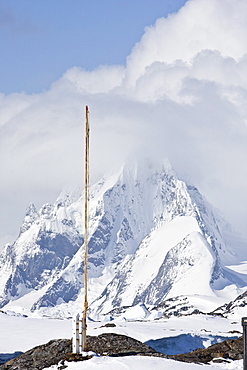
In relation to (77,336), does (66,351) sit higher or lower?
lower

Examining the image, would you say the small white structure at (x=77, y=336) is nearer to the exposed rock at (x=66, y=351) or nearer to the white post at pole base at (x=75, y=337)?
the white post at pole base at (x=75, y=337)

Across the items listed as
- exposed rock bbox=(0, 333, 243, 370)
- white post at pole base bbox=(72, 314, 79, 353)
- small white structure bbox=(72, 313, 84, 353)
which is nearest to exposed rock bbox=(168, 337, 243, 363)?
exposed rock bbox=(0, 333, 243, 370)

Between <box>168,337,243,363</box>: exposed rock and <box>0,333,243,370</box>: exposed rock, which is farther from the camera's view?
<box>168,337,243,363</box>: exposed rock

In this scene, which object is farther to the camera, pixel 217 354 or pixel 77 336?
pixel 217 354

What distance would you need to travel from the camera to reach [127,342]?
4091 cm

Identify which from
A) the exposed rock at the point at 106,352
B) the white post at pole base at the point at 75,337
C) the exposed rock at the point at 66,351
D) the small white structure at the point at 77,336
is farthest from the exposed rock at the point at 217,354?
the white post at pole base at the point at 75,337

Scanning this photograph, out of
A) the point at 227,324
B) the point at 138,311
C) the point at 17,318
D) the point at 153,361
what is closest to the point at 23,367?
the point at 153,361

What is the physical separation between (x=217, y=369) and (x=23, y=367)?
10111mm

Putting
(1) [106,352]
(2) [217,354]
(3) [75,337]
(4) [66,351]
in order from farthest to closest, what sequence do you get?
(2) [217,354] → (4) [66,351] → (1) [106,352] → (3) [75,337]

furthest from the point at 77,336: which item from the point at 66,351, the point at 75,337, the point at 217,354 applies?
the point at 217,354

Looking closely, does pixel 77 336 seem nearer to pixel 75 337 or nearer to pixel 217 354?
pixel 75 337

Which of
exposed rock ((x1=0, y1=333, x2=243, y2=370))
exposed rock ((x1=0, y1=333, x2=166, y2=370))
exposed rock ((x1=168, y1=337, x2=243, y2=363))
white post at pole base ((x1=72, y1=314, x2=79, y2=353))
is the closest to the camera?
white post at pole base ((x1=72, y1=314, x2=79, y2=353))

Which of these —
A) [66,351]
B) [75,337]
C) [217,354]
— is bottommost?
[217,354]

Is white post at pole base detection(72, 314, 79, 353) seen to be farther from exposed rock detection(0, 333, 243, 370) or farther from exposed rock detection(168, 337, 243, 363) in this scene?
exposed rock detection(168, 337, 243, 363)
